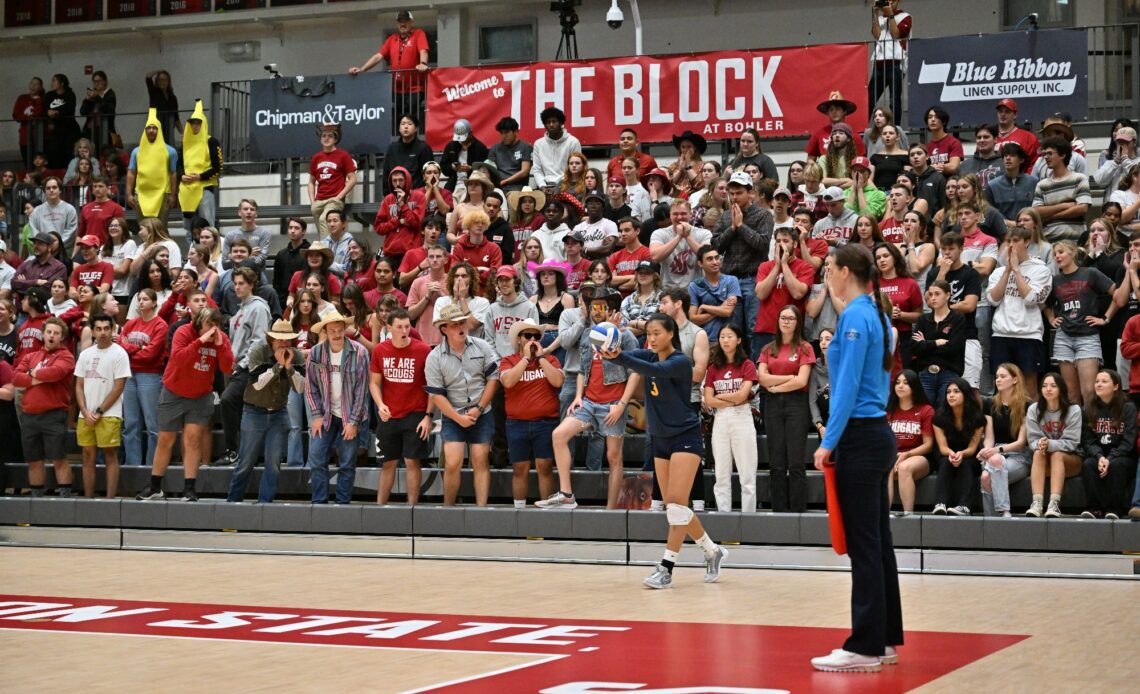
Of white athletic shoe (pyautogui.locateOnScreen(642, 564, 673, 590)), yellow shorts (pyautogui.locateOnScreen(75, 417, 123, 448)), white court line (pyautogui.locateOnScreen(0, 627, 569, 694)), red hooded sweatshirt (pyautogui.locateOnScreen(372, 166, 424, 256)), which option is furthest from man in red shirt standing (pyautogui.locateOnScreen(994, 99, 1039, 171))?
white court line (pyautogui.locateOnScreen(0, 627, 569, 694))

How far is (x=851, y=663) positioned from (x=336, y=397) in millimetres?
7673

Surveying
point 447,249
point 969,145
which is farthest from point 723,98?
point 447,249

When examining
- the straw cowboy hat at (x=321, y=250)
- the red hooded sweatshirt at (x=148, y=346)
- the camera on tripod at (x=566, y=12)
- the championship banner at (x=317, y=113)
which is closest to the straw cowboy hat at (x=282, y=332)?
the straw cowboy hat at (x=321, y=250)

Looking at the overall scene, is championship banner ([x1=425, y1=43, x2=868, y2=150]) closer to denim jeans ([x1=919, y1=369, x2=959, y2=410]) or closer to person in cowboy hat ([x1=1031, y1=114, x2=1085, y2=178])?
person in cowboy hat ([x1=1031, y1=114, x2=1085, y2=178])

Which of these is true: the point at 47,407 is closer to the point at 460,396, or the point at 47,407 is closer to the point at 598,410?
the point at 460,396

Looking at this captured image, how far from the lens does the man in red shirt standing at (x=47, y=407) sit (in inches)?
572

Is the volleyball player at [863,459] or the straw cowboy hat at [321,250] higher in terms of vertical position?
the straw cowboy hat at [321,250]

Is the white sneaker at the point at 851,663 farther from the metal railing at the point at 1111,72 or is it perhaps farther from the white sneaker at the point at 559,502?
the metal railing at the point at 1111,72

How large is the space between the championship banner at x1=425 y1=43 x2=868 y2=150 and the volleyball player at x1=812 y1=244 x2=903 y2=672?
1072cm

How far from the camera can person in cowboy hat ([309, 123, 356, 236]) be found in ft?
59.3

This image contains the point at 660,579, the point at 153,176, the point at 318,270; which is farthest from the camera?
the point at 153,176

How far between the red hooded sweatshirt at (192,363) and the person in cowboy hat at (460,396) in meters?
2.31

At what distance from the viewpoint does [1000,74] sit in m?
16.5

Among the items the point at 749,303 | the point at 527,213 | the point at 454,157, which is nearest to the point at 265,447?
the point at 527,213
